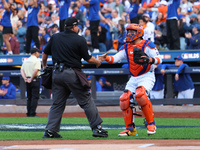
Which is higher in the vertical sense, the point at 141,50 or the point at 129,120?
Result: the point at 141,50

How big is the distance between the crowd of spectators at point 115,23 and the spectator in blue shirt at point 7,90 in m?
1.48

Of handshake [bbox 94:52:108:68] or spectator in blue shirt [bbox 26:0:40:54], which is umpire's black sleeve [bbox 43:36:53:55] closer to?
handshake [bbox 94:52:108:68]

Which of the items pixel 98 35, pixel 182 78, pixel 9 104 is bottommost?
pixel 9 104

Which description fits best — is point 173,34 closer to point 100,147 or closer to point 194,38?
point 194,38

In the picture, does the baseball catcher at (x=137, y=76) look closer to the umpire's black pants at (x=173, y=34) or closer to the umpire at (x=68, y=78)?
the umpire at (x=68, y=78)

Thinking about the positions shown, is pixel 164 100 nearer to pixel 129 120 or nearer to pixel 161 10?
pixel 161 10

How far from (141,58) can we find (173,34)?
7.38m

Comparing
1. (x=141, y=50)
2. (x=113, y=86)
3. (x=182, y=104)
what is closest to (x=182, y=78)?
(x=182, y=104)

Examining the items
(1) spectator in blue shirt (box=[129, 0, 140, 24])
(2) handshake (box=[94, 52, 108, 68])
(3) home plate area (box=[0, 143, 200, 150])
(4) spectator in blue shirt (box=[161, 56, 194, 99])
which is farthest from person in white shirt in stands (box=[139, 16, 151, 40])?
(3) home plate area (box=[0, 143, 200, 150])

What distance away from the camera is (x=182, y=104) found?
14344 millimetres

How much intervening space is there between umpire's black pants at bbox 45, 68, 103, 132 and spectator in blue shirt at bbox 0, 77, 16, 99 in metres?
9.15

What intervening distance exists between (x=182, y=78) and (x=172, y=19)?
6.45ft

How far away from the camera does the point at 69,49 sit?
6.74m

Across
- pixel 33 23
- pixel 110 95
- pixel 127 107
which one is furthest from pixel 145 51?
pixel 33 23
